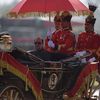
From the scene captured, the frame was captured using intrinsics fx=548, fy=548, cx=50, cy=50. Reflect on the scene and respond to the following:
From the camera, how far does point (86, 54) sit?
8.59 m

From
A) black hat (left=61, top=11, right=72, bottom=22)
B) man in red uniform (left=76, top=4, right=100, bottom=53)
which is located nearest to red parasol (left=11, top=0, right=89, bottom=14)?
black hat (left=61, top=11, right=72, bottom=22)

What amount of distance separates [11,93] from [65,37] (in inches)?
79.0

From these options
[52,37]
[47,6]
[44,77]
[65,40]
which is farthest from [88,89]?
[47,6]

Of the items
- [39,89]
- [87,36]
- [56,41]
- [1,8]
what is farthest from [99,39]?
[1,8]

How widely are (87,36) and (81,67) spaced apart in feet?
4.43

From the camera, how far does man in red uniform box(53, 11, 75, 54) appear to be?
909 cm

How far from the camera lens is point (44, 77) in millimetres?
7973

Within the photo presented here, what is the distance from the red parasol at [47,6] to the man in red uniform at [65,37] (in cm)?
66

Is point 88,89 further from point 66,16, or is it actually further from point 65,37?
point 66,16

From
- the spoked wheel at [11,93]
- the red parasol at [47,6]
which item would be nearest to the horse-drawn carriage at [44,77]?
the spoked wheel at [11,93]

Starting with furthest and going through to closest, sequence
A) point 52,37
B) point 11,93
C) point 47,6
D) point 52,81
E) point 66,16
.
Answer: point 52,37
point 66,16
point 47,6
point 52,81
point 11,93

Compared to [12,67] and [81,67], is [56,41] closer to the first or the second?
[81,67]

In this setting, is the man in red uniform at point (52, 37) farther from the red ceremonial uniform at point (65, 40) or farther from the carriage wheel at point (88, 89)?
the carriage wheel at point (88, 89)

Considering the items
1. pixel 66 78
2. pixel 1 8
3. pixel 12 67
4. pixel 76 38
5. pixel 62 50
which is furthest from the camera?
pixel 1 8
